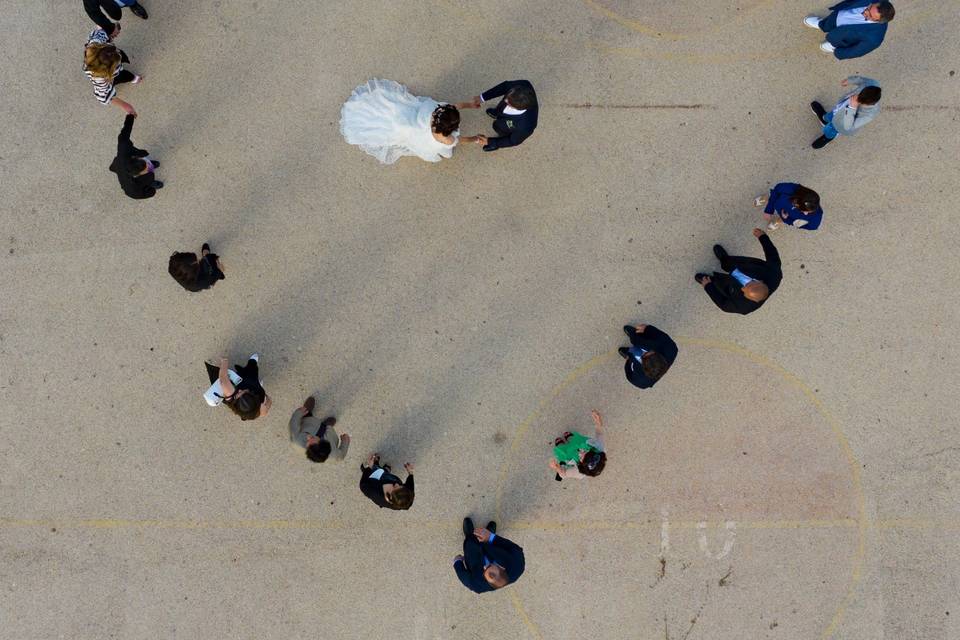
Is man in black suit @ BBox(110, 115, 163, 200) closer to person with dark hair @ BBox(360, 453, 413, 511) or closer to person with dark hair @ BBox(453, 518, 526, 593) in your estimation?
person with dark hair @ BBox(360, 453, 413, 511)

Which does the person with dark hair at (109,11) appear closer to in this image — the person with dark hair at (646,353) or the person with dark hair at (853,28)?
the person with dark hair at (646,353)

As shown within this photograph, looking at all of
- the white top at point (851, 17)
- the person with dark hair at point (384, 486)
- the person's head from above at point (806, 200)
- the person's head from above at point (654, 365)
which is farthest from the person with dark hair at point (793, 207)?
the person with dark hair at point (384, 486)

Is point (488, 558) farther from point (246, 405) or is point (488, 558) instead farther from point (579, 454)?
point (246, 405)

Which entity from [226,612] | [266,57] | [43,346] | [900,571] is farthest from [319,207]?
[900,571]

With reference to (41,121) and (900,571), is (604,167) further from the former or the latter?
(41,121)

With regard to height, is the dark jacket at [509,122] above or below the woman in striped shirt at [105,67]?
below

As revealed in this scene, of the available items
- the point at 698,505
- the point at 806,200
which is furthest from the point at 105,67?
the point at 698,505
